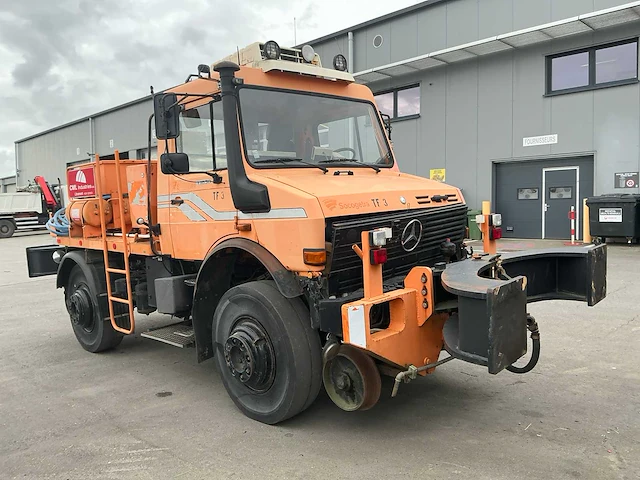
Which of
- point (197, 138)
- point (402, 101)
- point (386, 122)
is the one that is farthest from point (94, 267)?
point (402, 101)

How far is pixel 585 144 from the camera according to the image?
1541cm

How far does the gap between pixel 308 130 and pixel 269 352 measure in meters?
1.91

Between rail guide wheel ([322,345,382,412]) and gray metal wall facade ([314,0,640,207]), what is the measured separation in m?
14.0

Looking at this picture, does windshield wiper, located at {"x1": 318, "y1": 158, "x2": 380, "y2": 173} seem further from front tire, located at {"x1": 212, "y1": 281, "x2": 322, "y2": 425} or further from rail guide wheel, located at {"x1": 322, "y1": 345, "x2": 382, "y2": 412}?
rail guide wheel, located at {"x1": 322, "y1": 345, "x2": 382, "y2": 412}

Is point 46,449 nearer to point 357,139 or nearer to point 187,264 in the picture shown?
point 187,264

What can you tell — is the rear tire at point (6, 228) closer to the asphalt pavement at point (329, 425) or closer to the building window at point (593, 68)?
the asphalt pavement at point (329, 425)

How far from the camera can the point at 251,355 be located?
155 inches

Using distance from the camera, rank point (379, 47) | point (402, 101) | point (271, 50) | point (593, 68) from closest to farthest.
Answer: point (271, 50)
point (593, 68)
point (379, 47)
point (402, 101)

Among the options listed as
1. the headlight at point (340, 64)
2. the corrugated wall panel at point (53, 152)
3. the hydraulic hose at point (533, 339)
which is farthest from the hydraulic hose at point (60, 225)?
the corrugated wall panel at point (53, 152)

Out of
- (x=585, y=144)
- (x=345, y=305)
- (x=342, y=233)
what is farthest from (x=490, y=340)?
(x=585, y=144)

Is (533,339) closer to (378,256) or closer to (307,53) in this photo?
(378,256)

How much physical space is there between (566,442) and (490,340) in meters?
1.18

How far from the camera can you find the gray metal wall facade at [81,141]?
104 ft

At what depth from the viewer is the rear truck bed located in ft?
10.2
